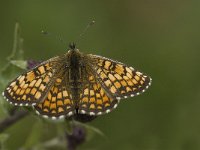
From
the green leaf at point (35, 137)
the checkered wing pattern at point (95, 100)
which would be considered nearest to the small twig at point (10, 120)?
the green leaf at point (35, 137)

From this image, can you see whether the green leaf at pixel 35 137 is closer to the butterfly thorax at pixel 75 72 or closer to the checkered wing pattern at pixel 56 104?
the butterfly thorax at pixel 75 72

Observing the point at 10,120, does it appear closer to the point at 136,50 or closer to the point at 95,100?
the point at 95,100

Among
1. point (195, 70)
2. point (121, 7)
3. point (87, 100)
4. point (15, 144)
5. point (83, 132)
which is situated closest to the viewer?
point (87, 100)

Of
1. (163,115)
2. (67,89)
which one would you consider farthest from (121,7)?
(67,89)

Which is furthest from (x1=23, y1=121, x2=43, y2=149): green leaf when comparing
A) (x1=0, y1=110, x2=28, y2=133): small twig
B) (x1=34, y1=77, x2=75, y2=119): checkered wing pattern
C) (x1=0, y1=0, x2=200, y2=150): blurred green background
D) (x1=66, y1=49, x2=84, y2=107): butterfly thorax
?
(x1=34, y1=77, x2=75, y2=119): checkered wing pattern

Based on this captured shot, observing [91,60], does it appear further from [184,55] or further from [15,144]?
[184,55]

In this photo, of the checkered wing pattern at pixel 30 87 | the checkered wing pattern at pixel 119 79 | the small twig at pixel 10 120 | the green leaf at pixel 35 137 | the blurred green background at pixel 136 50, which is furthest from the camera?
the blurred green background at pixel 136 50
